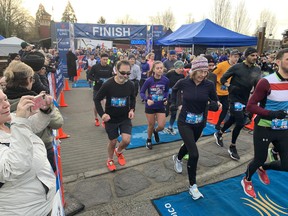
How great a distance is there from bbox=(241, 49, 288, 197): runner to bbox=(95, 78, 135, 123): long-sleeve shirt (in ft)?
6.32

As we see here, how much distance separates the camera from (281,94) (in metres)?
2.92

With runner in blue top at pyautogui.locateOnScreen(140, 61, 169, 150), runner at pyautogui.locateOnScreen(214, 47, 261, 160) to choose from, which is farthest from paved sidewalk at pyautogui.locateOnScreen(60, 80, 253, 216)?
runner in blue top at pyautogui.locateOnScreen(140, 61, 169, 150)

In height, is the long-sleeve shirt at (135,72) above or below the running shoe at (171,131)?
above

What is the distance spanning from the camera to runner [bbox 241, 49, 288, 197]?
2.91 metres

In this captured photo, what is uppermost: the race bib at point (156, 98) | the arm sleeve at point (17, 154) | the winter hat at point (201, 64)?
the winter hat at point (201, 64)

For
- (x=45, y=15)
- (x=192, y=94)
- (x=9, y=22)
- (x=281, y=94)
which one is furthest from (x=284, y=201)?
(x=45, y=15)

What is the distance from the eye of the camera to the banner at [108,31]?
15531 millimetres

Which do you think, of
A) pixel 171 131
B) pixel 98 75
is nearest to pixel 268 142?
pixel 171 131

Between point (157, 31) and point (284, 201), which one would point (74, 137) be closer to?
point (284, 201)

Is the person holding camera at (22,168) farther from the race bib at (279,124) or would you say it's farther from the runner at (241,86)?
the runner at (241,86)

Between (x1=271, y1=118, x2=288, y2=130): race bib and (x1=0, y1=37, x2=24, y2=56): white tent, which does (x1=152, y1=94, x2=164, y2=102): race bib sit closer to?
(x1=271, y1=118, x2=288, y2=130): race bib

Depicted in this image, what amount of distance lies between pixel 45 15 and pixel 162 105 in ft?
264

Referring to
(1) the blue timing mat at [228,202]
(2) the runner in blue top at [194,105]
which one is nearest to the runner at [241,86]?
(1) the blue timing mat at [228,202]

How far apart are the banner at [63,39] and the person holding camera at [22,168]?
50.8 feet
